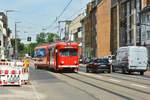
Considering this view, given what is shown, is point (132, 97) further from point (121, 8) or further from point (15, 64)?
point (121, 8)

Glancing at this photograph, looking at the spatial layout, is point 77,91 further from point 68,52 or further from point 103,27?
point 103,27

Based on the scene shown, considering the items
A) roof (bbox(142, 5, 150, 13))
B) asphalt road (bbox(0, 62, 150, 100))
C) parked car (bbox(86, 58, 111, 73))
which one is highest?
roof (bbox(142, 5, 150, 13))

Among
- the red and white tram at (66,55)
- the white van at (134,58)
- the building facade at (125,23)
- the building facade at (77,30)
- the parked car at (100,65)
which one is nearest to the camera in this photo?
the white van at (134,58)

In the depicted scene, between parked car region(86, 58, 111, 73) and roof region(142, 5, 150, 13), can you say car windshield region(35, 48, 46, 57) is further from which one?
roof region(142, 5, 150, 13)

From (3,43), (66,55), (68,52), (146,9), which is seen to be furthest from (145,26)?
(3,43)

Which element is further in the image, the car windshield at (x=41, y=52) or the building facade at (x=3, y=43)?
the building facade at (x=3, y=43)

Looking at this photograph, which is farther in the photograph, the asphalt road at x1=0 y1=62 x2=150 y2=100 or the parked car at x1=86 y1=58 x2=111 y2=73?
the parked car at x1=86 y1=58 x2=111 y2=73

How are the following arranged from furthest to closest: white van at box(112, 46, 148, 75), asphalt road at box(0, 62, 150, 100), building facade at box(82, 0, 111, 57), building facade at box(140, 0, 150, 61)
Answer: building facade at box(82, 0, 111, 57) < building facade at box(140, 0, 150, 61) < white van at box(112, 46, 148, 75) < asphalt road at box(0, 62, 150, 100)

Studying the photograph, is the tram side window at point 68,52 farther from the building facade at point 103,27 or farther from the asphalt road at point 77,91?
the building facade at point 103,27

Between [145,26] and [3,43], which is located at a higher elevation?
[145,26]

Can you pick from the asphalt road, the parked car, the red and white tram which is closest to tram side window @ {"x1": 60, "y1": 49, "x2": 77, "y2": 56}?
the red and white tram

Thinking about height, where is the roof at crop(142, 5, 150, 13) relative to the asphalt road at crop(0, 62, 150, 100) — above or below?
above

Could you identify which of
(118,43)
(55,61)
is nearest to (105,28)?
(118,43)

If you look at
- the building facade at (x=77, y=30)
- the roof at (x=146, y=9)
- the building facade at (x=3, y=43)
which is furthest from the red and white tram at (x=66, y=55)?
the building facade at (x=77, y=30)
